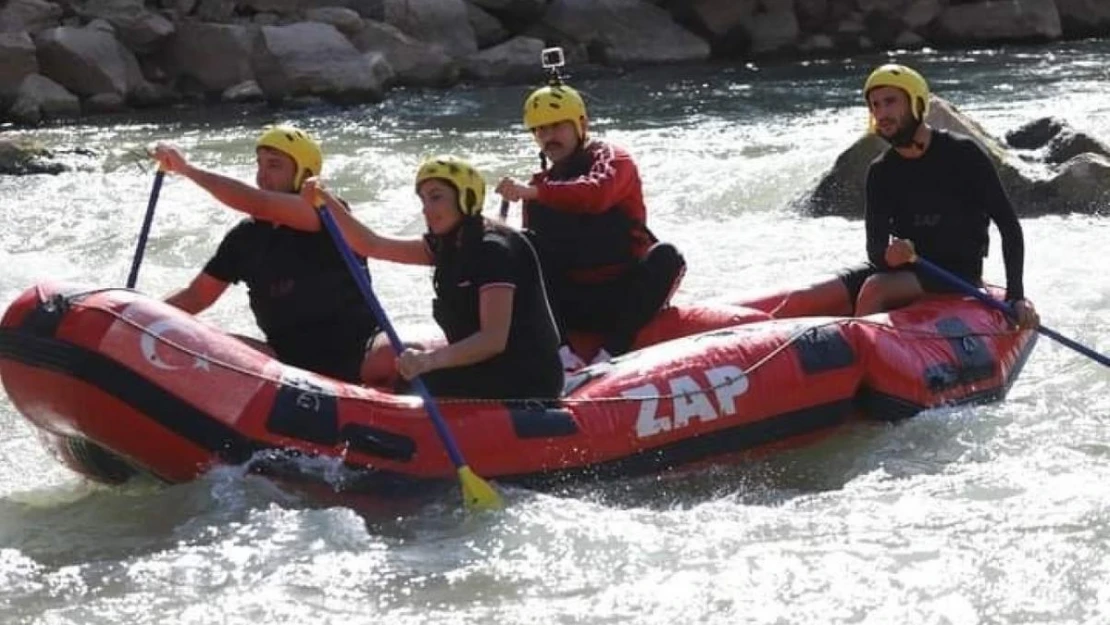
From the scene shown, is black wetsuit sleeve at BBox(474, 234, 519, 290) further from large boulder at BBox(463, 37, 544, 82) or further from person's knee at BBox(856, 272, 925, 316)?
large boulder at BBox(463, 37, 544, 82)

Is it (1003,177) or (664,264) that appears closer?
(664,264)

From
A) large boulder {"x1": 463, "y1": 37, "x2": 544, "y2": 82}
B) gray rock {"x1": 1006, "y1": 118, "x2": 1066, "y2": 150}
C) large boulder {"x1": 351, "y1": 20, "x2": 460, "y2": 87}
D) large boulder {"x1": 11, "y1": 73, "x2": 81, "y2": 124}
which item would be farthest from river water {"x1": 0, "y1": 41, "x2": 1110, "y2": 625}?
large boulder {"x1": 463, "y1": 37, "x2": 544, "y2": 82}

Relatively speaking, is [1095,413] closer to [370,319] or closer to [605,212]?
[605,212]

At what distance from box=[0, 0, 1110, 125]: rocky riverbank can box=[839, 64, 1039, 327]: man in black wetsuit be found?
37.8 ft

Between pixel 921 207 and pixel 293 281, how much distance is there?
2.63 metres

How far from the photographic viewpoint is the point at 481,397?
5.78 m

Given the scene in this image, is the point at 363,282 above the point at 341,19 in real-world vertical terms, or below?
below

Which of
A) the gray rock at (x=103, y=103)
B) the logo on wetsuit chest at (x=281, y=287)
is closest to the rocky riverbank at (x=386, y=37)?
the gray rock at (x=103, y=103)

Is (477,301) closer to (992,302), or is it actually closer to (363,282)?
(363,282)

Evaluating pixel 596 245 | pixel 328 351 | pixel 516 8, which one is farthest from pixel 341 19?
pixel 328 351

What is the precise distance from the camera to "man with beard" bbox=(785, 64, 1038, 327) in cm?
681

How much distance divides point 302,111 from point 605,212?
1094 centimetres

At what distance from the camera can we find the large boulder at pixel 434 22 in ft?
66.2

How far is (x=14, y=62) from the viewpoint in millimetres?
17312
